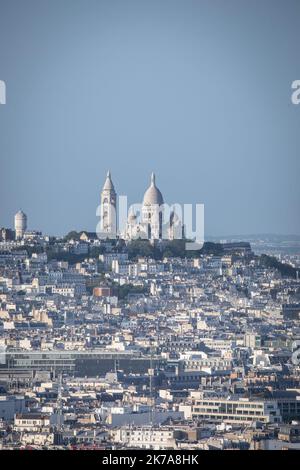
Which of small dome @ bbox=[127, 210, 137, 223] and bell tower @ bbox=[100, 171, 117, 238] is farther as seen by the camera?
small dome @ bbox=[127, 210, 137, 223]

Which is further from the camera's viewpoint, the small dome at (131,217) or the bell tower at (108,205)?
the small dome at (131,217)

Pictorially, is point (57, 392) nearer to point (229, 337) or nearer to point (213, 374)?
point (213, 374)

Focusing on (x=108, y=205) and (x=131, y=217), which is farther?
(x=131, y=217)

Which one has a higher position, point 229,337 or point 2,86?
point 2,86

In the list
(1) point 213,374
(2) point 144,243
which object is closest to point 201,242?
(2) point 144,243
